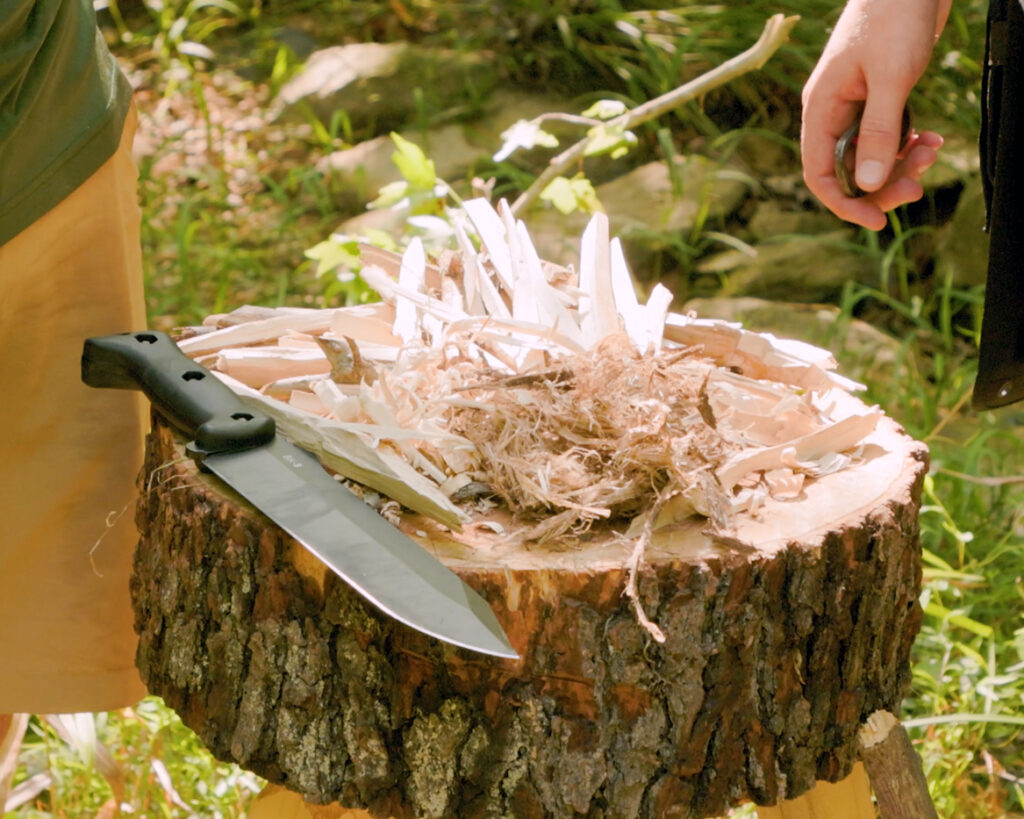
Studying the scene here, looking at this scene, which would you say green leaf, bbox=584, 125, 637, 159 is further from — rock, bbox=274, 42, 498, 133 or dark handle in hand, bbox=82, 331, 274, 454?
rock, bbox=274, 42, 498, 133

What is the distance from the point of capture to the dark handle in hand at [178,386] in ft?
3.30

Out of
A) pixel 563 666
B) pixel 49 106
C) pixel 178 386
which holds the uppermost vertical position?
pixel 49 106

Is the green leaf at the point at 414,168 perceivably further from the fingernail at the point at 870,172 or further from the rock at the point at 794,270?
the rock at the point at 794,270

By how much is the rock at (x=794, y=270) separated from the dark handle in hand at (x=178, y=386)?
2331mm

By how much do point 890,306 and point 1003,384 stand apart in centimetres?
225

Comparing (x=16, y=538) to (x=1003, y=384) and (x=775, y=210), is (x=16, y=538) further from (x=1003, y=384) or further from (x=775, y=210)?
(x=775, y=210)

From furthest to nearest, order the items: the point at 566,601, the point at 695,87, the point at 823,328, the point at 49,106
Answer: the point at 823,328, the point at 695,87, the point at 49,106, the point at 566,601

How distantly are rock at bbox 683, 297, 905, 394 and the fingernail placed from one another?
5.72 feet

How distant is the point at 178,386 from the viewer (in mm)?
1066

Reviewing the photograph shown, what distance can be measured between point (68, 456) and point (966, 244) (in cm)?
267

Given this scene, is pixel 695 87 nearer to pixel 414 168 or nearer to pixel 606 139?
pixel 606 139

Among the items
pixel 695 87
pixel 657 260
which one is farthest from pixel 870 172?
pixel 657 260

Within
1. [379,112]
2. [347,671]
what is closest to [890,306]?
[379,112]

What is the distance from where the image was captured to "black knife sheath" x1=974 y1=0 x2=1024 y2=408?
3.53 ft
